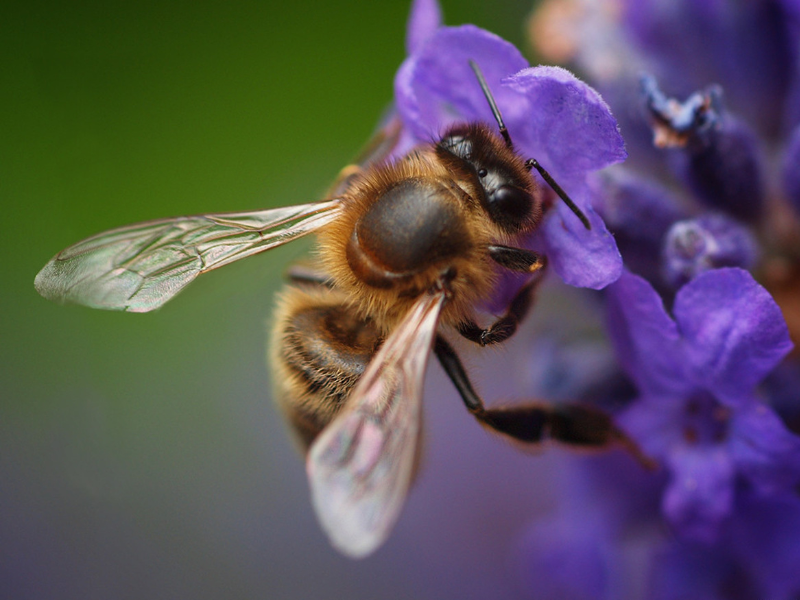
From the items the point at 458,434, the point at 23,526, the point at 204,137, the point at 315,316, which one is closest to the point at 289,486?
the point at 458,434

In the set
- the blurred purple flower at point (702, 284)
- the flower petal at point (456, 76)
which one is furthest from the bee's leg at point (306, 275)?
the blurred purple flower at point (702, 284)

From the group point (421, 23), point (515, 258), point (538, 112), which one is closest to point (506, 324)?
point (515, 258)

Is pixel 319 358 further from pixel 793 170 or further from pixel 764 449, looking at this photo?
pixel 793 170

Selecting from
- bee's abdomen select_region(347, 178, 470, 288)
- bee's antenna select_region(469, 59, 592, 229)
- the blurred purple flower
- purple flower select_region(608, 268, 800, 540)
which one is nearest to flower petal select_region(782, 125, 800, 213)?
the blurred purple flower

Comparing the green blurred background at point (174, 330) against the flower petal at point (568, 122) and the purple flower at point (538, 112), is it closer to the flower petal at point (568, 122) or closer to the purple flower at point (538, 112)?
the purple flower at point (538, 112)

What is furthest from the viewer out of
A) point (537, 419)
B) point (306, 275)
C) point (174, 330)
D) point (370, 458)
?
point (174, 330)

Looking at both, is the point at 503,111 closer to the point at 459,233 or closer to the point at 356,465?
the point at 459,233
